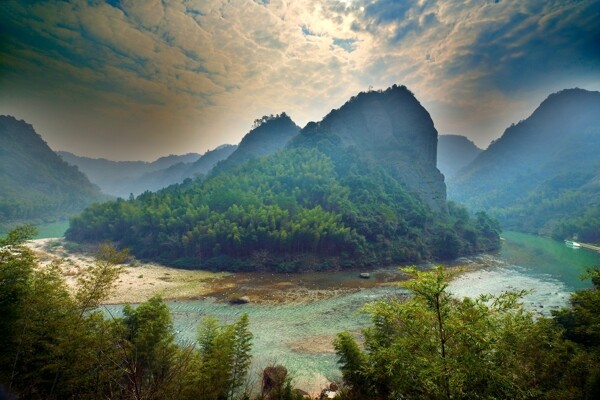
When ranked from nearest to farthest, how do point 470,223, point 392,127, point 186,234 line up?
point 186,234 → point 470,223 → point 392,127

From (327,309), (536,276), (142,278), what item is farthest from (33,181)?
A: (536,276)

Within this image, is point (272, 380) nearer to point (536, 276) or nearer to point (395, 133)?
point (536, 276)

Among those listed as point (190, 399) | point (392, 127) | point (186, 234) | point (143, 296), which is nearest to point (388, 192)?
point (392, 127)

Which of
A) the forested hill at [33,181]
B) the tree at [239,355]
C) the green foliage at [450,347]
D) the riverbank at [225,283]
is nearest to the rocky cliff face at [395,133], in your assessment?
the riverbank at [225,283]

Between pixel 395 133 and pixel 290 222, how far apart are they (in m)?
52.7

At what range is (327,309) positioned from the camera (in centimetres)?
2762

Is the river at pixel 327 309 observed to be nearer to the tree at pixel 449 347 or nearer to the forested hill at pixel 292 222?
the tree at pixel 449 347

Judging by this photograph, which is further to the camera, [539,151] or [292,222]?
[539,151]

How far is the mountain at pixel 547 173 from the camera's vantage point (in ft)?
274

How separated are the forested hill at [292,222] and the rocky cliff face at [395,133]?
7.82 metres

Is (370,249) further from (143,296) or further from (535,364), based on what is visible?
(535,364)

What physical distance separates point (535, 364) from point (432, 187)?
7357 cm

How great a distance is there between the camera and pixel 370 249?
153 feet

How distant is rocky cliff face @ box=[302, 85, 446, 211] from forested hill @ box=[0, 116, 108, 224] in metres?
82.5
